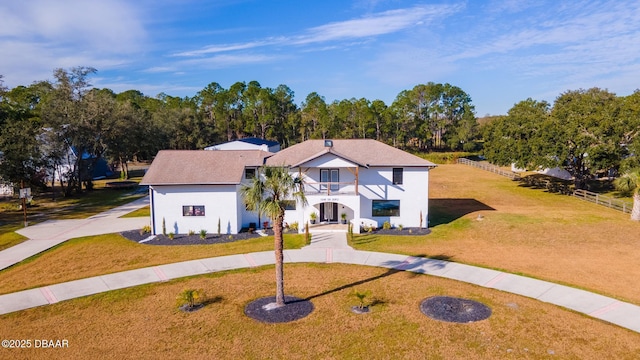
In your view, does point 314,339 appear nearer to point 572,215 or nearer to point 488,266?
point 488,266

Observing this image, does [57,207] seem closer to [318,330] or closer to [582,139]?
[318,330]

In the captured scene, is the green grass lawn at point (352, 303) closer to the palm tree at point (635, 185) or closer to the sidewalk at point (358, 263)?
the sidewalk at point (358, 263)

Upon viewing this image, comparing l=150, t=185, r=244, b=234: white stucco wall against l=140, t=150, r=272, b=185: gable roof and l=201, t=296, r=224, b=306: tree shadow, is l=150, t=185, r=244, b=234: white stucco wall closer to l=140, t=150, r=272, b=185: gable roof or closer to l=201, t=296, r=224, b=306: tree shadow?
l=140, t=150, r=272, b=185: gable roof

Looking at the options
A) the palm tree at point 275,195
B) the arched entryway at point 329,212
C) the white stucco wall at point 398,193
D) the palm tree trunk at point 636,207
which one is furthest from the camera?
the arched entryway at point 329,212

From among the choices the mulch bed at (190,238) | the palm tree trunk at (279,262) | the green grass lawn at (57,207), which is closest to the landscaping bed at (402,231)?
the mulch bed at (190,238)

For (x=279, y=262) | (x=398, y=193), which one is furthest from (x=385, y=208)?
(x=279, y=262)

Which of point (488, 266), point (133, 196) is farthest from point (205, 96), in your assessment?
point (488, 266)

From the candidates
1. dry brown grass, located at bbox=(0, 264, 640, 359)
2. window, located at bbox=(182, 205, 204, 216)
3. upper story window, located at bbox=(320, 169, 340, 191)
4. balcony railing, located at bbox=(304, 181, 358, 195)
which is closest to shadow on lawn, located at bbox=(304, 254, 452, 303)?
dry brown grass, located at bbox=(0, 264, 640, 359)
